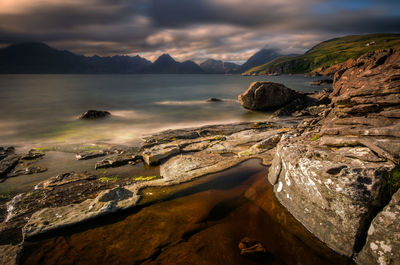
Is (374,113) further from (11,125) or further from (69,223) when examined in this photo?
(11,125)

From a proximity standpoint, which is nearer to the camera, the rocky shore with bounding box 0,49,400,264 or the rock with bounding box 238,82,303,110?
the rocky shore with bounding box 0,49,400,264

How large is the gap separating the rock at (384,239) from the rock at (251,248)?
2.74m

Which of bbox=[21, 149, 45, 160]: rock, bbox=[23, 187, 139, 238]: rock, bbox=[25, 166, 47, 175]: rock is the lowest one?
bbox=[25, 166, 47, 175]: rock

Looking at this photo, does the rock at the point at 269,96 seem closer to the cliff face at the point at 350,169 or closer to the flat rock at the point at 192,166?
the flat rock at the point at 192,166

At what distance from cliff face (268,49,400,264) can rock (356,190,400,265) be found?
1.0 inches

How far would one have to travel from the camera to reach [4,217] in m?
9.14

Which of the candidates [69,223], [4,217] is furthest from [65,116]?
[69,223]

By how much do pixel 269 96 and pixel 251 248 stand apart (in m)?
34.5

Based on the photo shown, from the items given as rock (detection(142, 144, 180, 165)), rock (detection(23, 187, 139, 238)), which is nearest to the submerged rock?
rock (detection(23, 187, 139, 238))

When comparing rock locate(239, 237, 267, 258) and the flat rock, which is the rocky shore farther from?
rock locate(239, 237, 267, 258)

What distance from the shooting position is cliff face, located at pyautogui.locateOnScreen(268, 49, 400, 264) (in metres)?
6.37

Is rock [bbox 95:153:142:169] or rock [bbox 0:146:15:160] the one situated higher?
rock [bbox 95:153:142:169]

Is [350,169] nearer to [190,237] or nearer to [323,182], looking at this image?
[323,182]

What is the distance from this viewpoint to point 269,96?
1496 inches
